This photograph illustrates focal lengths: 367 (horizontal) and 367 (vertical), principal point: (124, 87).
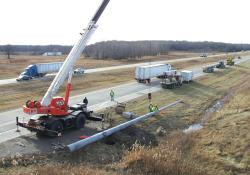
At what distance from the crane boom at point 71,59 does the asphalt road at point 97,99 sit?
3434mm

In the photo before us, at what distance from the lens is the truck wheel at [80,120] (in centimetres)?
2498

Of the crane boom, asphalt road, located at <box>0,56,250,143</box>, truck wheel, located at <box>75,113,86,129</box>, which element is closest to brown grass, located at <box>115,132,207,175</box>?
truck wheel, located at <box>75,113,86,129</box>

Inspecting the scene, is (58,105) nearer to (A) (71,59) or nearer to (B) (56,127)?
(B) (56,127)

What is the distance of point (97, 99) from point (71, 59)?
52.7 ft

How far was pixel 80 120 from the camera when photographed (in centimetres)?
2527

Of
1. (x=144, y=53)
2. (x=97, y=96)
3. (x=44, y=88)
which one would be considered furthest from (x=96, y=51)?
(x=97, y=96)

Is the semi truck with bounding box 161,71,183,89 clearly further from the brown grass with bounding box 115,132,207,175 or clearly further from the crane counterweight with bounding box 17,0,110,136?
the brown grass with bounding box 115,132,207,175

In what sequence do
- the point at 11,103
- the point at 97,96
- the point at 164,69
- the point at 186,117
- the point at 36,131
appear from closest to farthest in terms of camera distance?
the point at 36,131 < the point at 186,117 < the point at 11,103 < the point at 97,96 < the point at 164,69

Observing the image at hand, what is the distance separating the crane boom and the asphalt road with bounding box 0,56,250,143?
135 inches

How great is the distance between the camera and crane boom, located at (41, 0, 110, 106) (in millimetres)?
23258

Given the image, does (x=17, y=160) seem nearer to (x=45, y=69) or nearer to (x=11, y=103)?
(x=11, y=103)

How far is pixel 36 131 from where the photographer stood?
75.3ft

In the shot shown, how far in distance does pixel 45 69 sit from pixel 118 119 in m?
38.5

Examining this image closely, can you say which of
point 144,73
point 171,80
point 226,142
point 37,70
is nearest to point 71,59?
point 226,142
